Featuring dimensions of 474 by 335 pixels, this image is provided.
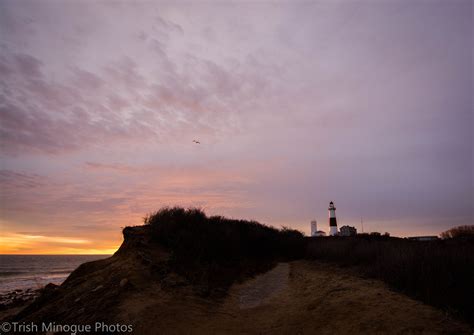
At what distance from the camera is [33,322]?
395 inches

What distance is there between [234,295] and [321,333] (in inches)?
182

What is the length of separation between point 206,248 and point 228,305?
4.11m

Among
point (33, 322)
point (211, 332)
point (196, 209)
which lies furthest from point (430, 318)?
point (196, 209)

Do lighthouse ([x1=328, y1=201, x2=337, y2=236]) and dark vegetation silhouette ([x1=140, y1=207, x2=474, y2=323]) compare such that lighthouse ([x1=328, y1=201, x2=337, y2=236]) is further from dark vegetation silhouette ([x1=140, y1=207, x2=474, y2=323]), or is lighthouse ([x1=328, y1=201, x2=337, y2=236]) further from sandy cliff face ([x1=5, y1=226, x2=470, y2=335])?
sandy cliff face ([x1=5, y1=226, x2=470, y2=335])

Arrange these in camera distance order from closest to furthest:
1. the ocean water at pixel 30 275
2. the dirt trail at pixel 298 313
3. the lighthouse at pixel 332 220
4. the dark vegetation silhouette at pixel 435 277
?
the dirt trail at pixel 298 313 < the dark vegetation silhouette at pixel 435 277 < the ocean water at pixel 30 275 < the lighthouse at pixel 332 220

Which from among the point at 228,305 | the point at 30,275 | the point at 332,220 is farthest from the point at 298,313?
the point at 30,275

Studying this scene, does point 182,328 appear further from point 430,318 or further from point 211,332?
point 430,318

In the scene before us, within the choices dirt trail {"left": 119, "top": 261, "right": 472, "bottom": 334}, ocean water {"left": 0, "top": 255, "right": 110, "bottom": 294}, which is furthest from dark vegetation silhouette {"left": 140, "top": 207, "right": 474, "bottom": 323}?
ocean water {"left": 0, "top": 255, "right": 110, "bottom": 294}

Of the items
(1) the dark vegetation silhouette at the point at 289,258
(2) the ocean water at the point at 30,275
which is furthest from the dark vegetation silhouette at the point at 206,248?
(2) the ocean water at the point at 30,275

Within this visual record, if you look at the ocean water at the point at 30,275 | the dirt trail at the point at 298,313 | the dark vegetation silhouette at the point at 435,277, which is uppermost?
the dark vegetation silhouette at the point at 435,277

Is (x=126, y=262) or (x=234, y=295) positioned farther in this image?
(x=126, y=262)

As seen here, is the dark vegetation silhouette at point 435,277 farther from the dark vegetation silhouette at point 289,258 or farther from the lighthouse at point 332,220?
the lighthouse at point 332,220

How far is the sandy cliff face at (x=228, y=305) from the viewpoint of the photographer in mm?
7168

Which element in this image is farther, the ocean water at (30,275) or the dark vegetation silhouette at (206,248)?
the ocean water at (30,275)
